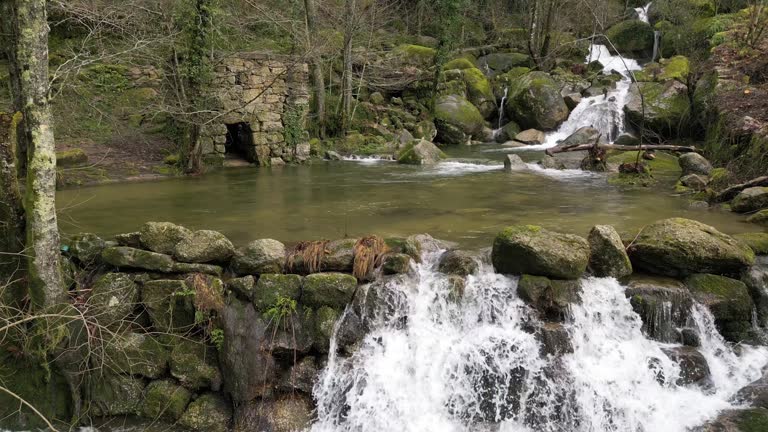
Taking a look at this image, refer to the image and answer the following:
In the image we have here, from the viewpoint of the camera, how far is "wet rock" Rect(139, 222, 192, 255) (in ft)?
18.7

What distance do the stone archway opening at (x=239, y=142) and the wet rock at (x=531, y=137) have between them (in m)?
8.93

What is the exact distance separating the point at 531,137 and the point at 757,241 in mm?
12001

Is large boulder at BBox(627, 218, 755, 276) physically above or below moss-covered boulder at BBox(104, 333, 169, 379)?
above

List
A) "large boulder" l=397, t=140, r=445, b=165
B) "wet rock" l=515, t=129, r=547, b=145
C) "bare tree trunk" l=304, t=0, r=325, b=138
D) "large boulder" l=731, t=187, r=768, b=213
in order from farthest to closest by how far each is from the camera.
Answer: "wet rock" l=515, t=129, r=547, b=145 → "bare tree trunk" l=304, t=0, r=325, b=138 → "large boulder" l=397, t=140, r=445, b=165 → "large boulder" l=731, t=187, r=768, b=213

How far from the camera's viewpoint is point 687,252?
5625 millimetres

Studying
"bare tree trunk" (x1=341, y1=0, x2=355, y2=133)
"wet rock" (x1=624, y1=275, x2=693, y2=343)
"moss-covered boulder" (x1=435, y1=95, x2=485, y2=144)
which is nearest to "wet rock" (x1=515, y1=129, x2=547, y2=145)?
"moss-covered boulder" (x1=435, y1=95, x2=485, y2=144)

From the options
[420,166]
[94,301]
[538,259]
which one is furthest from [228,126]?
[538,259]

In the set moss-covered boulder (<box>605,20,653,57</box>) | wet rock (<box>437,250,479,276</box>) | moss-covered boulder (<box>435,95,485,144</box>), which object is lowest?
wet rock (<box>437,250,479,276</box>)

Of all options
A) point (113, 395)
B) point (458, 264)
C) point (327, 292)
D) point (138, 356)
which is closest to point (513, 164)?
point (458, 264)

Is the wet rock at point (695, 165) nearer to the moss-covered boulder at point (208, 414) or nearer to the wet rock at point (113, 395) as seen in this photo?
the moss-covered boulder at point (208, 414)

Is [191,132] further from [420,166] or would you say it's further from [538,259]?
[538,259]

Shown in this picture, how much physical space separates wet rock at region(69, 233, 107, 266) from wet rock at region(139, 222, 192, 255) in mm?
460

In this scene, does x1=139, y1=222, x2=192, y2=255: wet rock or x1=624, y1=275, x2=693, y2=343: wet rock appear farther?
x1=139, y1=222, x2=192, y2=255: wet rock

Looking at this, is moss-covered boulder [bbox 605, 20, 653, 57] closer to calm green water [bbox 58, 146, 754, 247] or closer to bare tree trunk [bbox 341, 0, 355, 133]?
bare tree trunk [bbox 341, 0, 355, 133]
